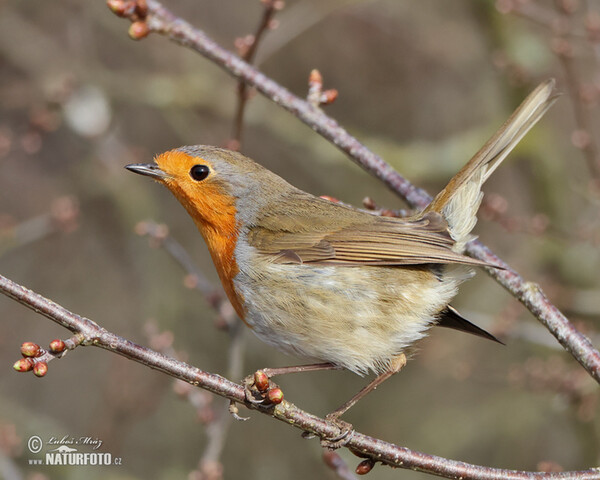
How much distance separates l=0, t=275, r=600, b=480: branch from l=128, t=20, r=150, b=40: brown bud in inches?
55.2

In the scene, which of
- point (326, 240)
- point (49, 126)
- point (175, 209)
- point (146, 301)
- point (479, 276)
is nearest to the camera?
point (326, 240)

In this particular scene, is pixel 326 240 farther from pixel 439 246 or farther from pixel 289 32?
pixel 289 32

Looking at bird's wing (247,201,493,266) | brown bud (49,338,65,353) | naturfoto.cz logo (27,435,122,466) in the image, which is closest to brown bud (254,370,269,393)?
brown bud (49,338,65,353)

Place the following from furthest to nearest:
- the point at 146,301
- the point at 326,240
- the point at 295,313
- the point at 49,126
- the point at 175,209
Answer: the point at 175,209
the point at 146,301
the point at 49,126
the point at 326,240
the point at 295,313

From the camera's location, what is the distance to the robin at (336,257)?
3.05 meters

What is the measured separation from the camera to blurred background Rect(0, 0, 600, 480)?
4785mm

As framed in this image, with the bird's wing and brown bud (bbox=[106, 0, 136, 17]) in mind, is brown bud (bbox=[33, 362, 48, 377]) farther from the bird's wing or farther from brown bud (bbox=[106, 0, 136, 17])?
brown bud (bbox=[106, 0, 136, 17])

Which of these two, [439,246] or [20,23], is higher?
[20,23]

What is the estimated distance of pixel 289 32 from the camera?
5785 millimetres

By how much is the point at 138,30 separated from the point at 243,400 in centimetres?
172

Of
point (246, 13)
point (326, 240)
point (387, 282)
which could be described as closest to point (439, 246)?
point (387, 282)

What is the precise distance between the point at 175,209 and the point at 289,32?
223cm

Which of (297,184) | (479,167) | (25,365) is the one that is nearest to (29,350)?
(25,365)

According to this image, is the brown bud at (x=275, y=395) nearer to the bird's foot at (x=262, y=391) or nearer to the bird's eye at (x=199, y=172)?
the bird's foot at (x=262, y=391)
